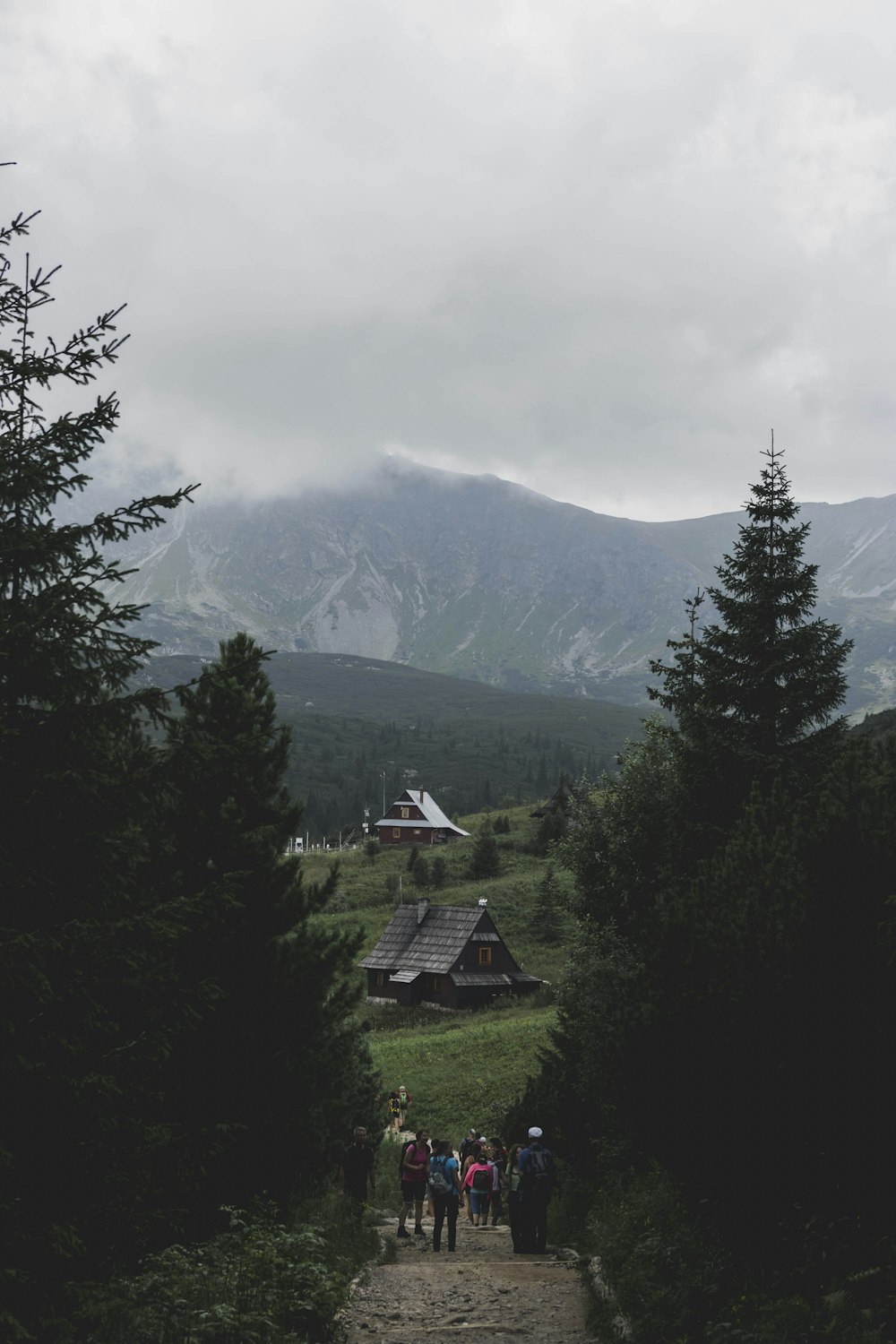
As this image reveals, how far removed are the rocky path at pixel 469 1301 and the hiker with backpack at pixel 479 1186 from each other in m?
3.88

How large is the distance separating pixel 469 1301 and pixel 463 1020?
164 ft

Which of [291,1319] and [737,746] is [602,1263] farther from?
[737,746]

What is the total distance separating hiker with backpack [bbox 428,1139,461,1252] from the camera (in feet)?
55.5

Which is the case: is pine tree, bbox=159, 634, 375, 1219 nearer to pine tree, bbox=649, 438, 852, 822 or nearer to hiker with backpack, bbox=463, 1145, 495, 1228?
hiker with backpack, bbox=463, 1145, 495, 1228

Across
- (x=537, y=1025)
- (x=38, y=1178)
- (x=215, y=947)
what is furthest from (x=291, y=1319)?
(x=537, y=1025)

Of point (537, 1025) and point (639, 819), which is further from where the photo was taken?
point (537, 1025)

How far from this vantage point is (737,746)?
20.9m

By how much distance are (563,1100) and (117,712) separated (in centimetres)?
1575

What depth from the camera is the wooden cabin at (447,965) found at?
213 ft

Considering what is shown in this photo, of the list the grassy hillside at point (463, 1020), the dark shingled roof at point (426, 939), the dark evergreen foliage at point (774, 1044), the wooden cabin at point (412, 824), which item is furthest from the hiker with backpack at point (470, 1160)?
the wooden cabin at point (412, 824)

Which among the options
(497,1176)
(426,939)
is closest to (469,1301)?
(497,1176)

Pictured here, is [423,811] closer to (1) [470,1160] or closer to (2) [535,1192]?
(1) [470,1160]

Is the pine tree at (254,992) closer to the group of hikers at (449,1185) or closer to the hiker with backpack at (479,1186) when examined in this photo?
the group of hikers at (449,1185)

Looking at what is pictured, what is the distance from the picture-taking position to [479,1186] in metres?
20.7
